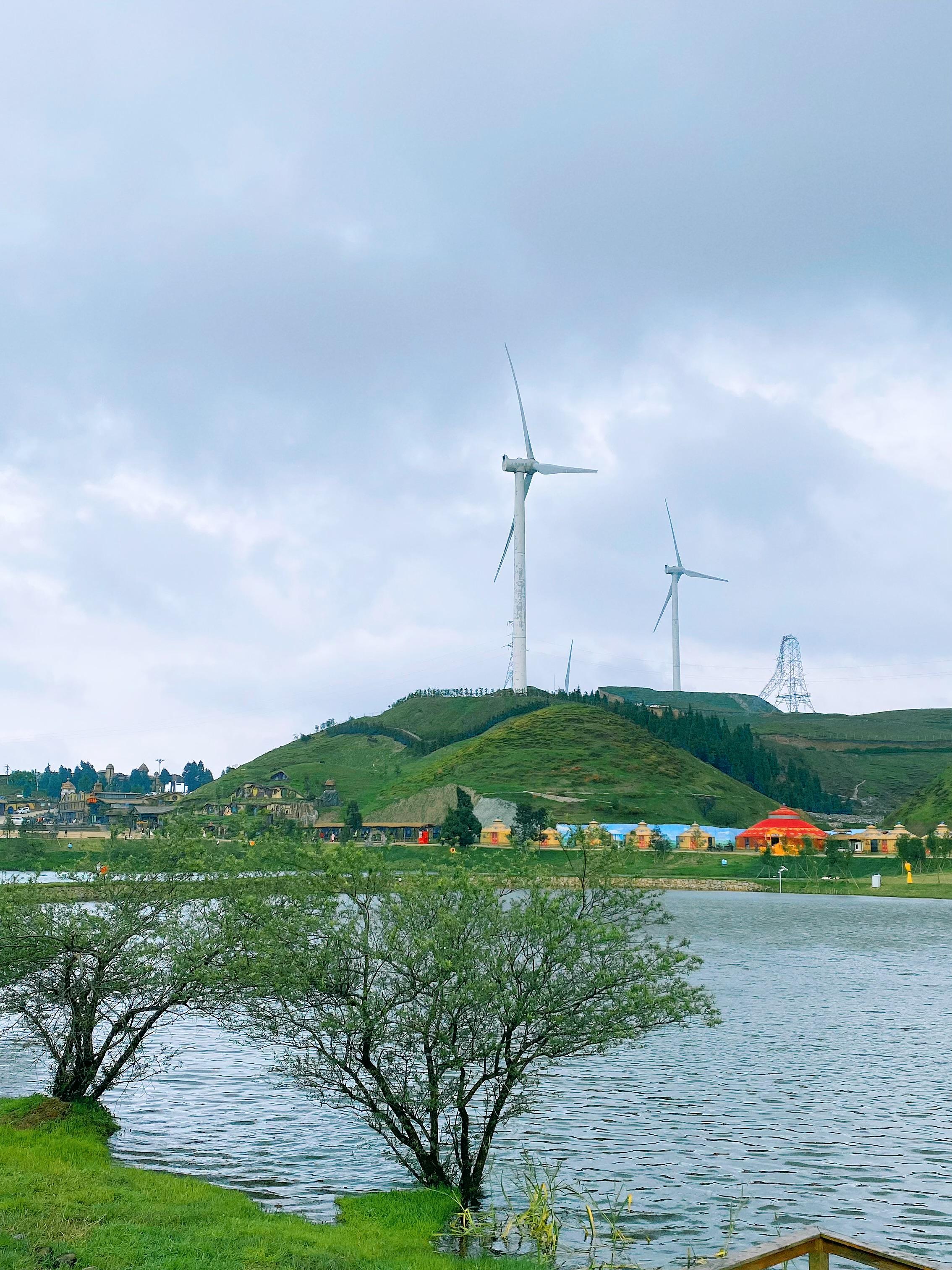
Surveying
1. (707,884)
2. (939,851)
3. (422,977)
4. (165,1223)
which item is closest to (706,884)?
(707,884)

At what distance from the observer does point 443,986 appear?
2567 centimetres

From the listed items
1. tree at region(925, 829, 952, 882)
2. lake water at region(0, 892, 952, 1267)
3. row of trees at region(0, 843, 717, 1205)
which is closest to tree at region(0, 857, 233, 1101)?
row of trees at region(0, 843, 717, 1205)

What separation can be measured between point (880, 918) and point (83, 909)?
120 meters

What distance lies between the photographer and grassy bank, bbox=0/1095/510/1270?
20.7m

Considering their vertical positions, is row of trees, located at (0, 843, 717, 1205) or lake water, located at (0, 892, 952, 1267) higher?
row of trees, located at (0, 843, 717, 1205)

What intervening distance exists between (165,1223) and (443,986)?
746cm

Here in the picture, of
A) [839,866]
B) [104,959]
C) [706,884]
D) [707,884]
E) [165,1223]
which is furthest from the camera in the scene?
[839,866]

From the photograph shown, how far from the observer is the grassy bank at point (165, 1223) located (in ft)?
67.9

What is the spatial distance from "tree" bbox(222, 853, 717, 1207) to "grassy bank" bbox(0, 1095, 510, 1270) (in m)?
2.11

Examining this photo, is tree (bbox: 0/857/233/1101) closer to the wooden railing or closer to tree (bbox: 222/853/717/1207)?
tree (bbox: 222/853/717/1207)

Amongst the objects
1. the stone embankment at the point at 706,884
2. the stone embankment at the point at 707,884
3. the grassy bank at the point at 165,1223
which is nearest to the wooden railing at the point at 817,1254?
the grassy bank at the point at 165,1223

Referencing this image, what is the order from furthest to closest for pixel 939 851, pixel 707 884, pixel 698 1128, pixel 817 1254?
pixel 707 884 < pixel 939 851 < pixel 698 1128 < pixel 817 1254

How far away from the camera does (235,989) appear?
30.8m

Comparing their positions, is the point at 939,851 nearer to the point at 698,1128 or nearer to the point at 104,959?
the point at 698,1128
